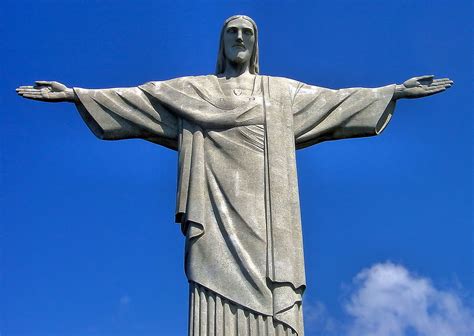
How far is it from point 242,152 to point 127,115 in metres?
2.16

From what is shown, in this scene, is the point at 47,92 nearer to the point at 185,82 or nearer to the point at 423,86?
the point at 185,82

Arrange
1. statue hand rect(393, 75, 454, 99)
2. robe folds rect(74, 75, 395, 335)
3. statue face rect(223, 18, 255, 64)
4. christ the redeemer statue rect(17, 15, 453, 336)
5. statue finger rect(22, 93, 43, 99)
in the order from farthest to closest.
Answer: statue face rect(223, 18, 255, 64)
statue hand rect(393, 75, 454, 99)
statue finger rect(22, 93, 43, 99)
robe folds rect(74, 75, 395, 335)
christ the redeemer statue rect(17, 15, 453, 336)

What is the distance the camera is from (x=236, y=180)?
13.3 meters

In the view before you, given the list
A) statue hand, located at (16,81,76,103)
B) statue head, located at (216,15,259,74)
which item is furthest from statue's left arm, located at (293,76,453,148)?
statue hand, located at (16,81,76,103)

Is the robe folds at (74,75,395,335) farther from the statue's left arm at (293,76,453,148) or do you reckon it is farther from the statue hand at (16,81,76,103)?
the statue hand at (16,81,76,103)

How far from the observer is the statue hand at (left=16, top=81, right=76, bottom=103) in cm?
1409

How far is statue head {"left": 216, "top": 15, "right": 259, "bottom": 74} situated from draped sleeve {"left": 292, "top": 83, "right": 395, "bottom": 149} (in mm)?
1099

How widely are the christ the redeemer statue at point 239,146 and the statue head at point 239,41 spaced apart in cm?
2

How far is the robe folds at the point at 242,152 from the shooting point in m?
12.7

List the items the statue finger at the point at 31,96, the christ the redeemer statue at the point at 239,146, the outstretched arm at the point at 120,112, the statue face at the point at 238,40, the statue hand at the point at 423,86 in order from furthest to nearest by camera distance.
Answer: the statue face at the point at 238,40 < the statue hand at the point at 423,86 < the outstretched arm at the point at 120,112 < the statue finger at the point at 31,96 < the christ the redeemer statue at the point at 239,146

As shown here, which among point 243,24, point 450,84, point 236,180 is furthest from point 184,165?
point 450,84

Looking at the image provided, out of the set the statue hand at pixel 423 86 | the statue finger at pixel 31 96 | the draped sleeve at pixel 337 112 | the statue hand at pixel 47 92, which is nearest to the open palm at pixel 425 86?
the statue hand at pixel 423 86

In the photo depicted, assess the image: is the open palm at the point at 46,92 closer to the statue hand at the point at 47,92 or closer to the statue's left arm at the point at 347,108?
the statue hand at the point at 47,92

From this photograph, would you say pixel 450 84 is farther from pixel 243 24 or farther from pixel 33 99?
pixel 33 99
